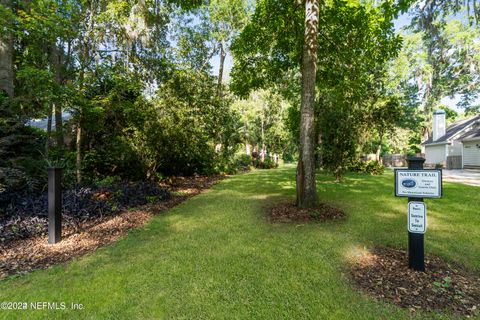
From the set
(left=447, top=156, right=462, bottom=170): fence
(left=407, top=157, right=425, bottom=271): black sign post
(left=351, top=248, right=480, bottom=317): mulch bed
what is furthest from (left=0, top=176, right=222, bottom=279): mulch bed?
(left=447, top=156, right=462, bottom=170): fence

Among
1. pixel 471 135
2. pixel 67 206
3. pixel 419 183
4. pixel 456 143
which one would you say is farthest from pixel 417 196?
pixel 456 143

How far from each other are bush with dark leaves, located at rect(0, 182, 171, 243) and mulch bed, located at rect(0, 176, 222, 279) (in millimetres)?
190

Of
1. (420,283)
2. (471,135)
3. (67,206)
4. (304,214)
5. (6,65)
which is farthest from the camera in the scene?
(471,135)

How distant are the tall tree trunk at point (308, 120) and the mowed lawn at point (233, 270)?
0.90 metres

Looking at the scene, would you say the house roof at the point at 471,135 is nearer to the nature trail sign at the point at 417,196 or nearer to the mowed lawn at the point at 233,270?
the mowed lawn at the point at 233,270

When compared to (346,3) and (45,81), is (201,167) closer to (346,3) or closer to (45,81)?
(45,81)

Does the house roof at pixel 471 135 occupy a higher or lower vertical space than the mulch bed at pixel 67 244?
higher

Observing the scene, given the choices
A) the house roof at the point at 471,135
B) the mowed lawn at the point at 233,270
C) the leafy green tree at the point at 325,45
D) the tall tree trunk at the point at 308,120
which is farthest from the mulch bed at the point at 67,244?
the house roof at the point at 471,135

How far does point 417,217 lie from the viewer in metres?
3.04

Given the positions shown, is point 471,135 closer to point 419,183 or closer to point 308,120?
point 308,120

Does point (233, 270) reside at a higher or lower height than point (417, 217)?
lower

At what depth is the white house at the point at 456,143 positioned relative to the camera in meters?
18.7

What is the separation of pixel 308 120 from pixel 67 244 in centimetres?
502

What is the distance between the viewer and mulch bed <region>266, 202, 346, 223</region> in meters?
5.15
